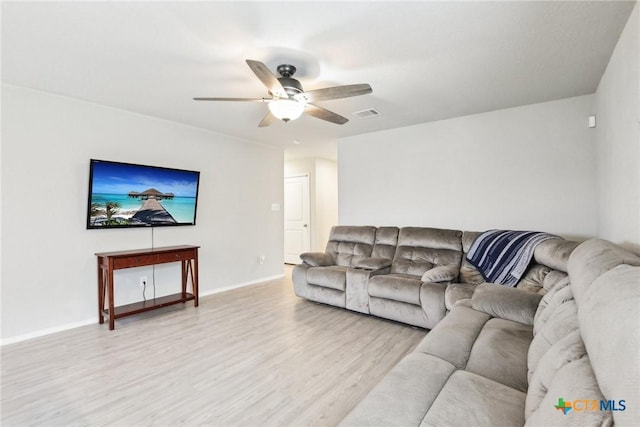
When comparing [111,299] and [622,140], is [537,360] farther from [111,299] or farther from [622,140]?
[111,299]

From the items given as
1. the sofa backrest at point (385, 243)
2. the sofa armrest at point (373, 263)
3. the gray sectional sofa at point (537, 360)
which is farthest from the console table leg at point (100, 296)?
the gray sectional sofa at point (537, 360)

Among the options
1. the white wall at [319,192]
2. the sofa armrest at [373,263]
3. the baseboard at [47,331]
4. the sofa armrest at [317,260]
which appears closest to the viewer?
the baseboard at [47,331]

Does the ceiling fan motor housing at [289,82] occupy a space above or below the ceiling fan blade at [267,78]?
above

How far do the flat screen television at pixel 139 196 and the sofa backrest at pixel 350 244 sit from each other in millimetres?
2041

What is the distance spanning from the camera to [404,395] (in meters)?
1.22

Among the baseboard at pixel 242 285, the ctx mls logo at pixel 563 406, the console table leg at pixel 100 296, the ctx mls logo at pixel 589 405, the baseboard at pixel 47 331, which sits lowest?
the baseboard at pixel 47 331

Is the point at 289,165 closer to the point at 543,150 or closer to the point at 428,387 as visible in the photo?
the point at 543,150

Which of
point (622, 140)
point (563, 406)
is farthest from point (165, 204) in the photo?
point (622, 140)

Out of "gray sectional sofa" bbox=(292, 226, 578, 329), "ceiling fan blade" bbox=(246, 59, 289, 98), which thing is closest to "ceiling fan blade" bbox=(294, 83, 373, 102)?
"ceiling fan blade" bbox=(246, 59, 289, 98)

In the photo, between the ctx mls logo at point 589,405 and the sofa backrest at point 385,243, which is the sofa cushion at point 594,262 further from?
the sofa backrest at point 385,243

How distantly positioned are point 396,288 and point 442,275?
0.48 m

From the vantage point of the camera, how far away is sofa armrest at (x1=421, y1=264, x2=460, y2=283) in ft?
Answer: 9.87

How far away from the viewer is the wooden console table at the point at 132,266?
122 inches

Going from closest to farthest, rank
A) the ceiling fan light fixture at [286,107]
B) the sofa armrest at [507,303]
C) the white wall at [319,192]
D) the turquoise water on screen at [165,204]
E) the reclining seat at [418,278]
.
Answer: the sofa armrest at [507,303] < the ceiling fan light fixture at [286,107] < the reclining seat at [418,278] < the turquoise water on screen at [165,204] < the white wall at [319,192]
